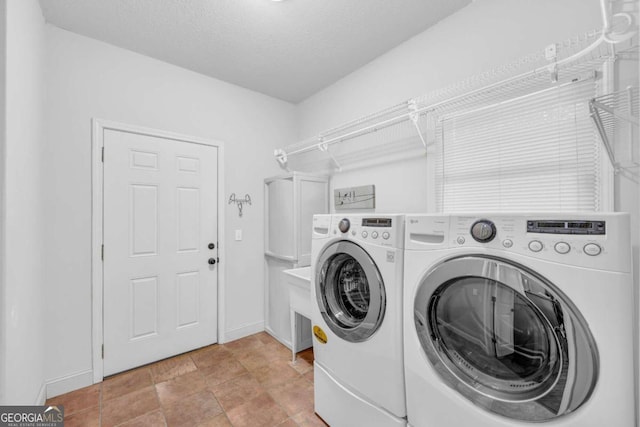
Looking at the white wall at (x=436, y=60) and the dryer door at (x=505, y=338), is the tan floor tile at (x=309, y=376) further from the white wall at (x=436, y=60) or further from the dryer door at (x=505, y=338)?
the white wall at (x=436, y=60)

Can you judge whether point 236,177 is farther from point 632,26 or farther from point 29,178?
point 632,26

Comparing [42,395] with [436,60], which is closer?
[42,395]

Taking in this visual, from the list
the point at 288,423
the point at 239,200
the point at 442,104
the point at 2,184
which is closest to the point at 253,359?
the point at 288,423

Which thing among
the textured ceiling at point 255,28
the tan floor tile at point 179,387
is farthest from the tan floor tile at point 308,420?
A: the textured ceiling at point 255,28

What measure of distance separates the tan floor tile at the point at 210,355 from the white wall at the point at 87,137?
0.20 m

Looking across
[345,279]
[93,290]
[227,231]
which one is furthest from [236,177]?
[345,279]

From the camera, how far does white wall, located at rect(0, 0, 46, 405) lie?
1156 millimetres

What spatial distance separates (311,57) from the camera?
2328 mm

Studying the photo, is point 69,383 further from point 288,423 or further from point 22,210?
point 288,423

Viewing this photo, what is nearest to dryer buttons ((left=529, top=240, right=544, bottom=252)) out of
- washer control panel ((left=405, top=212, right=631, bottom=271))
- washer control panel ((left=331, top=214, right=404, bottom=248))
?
washer control panel ((left=405, top=212, right=631, bottom=271))

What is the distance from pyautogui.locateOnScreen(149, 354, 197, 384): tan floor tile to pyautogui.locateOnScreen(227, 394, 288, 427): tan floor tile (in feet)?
2.29

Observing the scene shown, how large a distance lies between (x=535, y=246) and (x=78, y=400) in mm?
2814

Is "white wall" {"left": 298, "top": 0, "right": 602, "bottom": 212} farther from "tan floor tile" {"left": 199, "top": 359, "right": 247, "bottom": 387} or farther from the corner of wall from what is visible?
the corner of wall

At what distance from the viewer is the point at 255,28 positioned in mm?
1955
